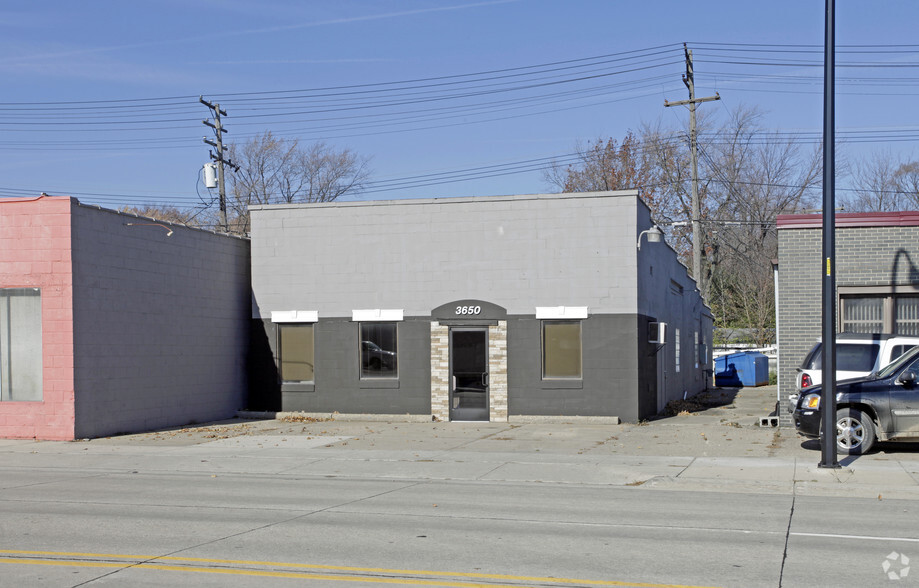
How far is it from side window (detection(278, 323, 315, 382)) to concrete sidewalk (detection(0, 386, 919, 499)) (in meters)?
1.56

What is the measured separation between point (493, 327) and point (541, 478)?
8.77 m

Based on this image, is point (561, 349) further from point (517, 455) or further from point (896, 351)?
point (896, 351)

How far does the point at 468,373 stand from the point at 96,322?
8695 millimetres

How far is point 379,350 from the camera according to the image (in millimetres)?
23516

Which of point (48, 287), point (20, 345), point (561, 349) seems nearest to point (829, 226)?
point (561, 349)

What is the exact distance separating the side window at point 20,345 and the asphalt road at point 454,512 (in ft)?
4.17

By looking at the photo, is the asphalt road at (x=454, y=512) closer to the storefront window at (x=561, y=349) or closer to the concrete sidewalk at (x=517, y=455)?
the concrete sidewalk at (x=517, y=455)

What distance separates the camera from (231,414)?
24.4m

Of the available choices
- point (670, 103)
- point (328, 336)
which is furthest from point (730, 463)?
point (670, 103)

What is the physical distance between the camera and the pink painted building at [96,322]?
19250mm

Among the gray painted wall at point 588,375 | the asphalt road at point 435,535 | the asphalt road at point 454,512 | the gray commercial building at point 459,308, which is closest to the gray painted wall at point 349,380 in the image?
the gray commercial building at point 459,308

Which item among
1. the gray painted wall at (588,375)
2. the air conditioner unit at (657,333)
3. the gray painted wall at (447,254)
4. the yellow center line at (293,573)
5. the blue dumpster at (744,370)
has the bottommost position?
the blue dumpster at (744,370)

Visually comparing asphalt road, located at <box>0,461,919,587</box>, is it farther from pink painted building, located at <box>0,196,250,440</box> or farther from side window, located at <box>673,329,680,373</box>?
side window, located at <box>673,329,680,373</box>

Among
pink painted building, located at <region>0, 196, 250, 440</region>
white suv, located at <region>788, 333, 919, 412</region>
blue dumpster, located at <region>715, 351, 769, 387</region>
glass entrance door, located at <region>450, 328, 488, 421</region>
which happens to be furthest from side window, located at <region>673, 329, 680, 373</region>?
pink painted building, located at <region>0, 196, 250, 440</region>
